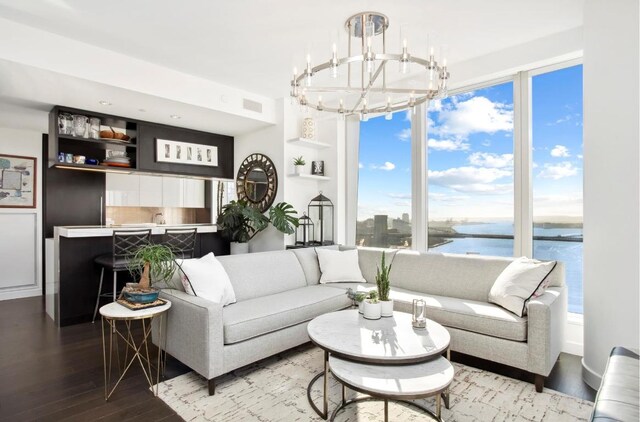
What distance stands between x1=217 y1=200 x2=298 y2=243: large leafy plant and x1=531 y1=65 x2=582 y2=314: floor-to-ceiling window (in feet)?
9.31

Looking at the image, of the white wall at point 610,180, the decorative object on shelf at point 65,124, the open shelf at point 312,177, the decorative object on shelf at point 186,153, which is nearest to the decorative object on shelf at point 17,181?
the decorative object on shelf at point 65,124

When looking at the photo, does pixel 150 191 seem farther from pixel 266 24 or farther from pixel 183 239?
pixel 266 24

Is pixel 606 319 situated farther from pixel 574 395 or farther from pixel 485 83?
pixel 485 83

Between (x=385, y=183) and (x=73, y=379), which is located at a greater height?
(x=385, y=183)

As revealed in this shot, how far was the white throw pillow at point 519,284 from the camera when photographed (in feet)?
8.70

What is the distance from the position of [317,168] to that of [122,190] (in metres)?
3.20

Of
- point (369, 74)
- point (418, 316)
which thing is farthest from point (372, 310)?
point (369, 74)

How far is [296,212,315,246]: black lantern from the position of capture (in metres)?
5.08

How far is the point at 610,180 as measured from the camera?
7.98 feet

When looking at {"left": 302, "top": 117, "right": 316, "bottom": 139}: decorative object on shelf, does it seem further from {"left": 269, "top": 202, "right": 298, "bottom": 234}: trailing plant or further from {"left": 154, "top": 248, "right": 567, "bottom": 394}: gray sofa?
{"left": 154, "top": 248, "right": 567, "bottom": 394}: gray sofa

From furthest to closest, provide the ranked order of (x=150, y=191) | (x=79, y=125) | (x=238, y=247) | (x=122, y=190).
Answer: (x=150, y=191)
(x=122, y=190)
(x=238, y=247)
(x=79, y=125)

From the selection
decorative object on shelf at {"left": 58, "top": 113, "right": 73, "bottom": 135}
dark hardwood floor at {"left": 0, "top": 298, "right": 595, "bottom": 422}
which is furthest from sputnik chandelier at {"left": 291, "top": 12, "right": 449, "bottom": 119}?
decorative object on shelf at {"left": 58, "top": 113, "right": 73, "bottom": 135}

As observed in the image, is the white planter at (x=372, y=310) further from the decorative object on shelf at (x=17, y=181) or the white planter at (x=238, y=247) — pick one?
the decorative object on shelf at (x=17, y=181)

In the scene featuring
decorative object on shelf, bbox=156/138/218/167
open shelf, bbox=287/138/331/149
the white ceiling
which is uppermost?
the white ceiling
